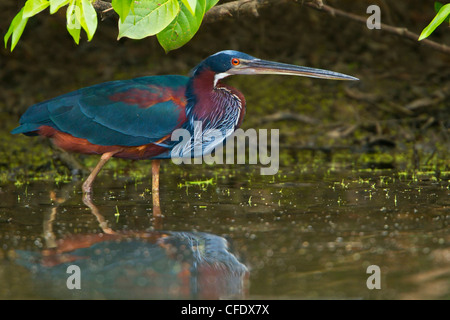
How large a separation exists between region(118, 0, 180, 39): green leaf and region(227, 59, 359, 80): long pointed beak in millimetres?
Answer: 2549

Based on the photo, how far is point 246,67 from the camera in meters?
6.56

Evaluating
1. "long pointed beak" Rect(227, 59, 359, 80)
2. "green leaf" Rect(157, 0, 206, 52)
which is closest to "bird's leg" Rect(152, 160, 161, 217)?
"long pointed beak" Rect(227, 59, 359, 80)

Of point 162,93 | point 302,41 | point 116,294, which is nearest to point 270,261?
point 116,294

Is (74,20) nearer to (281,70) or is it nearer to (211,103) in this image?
(211,103)

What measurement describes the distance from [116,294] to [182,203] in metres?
2.21

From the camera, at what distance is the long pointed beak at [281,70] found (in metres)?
6.46

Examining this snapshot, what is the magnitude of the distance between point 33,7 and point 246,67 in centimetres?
296

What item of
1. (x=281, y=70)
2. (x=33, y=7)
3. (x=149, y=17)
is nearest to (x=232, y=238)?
(x=149, y=17)

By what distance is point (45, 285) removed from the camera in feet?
13.0

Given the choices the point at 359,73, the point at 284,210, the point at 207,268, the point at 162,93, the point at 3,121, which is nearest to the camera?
the point at 207,268

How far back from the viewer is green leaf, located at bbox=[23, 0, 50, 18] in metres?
3.80

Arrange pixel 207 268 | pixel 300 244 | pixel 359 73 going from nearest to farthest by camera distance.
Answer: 1. pixel 207 268
2. pixel 300 244
3. pixel 359 73

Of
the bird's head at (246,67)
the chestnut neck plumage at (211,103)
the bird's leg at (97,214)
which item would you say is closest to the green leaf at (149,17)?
the bird's leg at (97,214)

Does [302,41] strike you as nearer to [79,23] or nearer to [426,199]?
[426,199]
